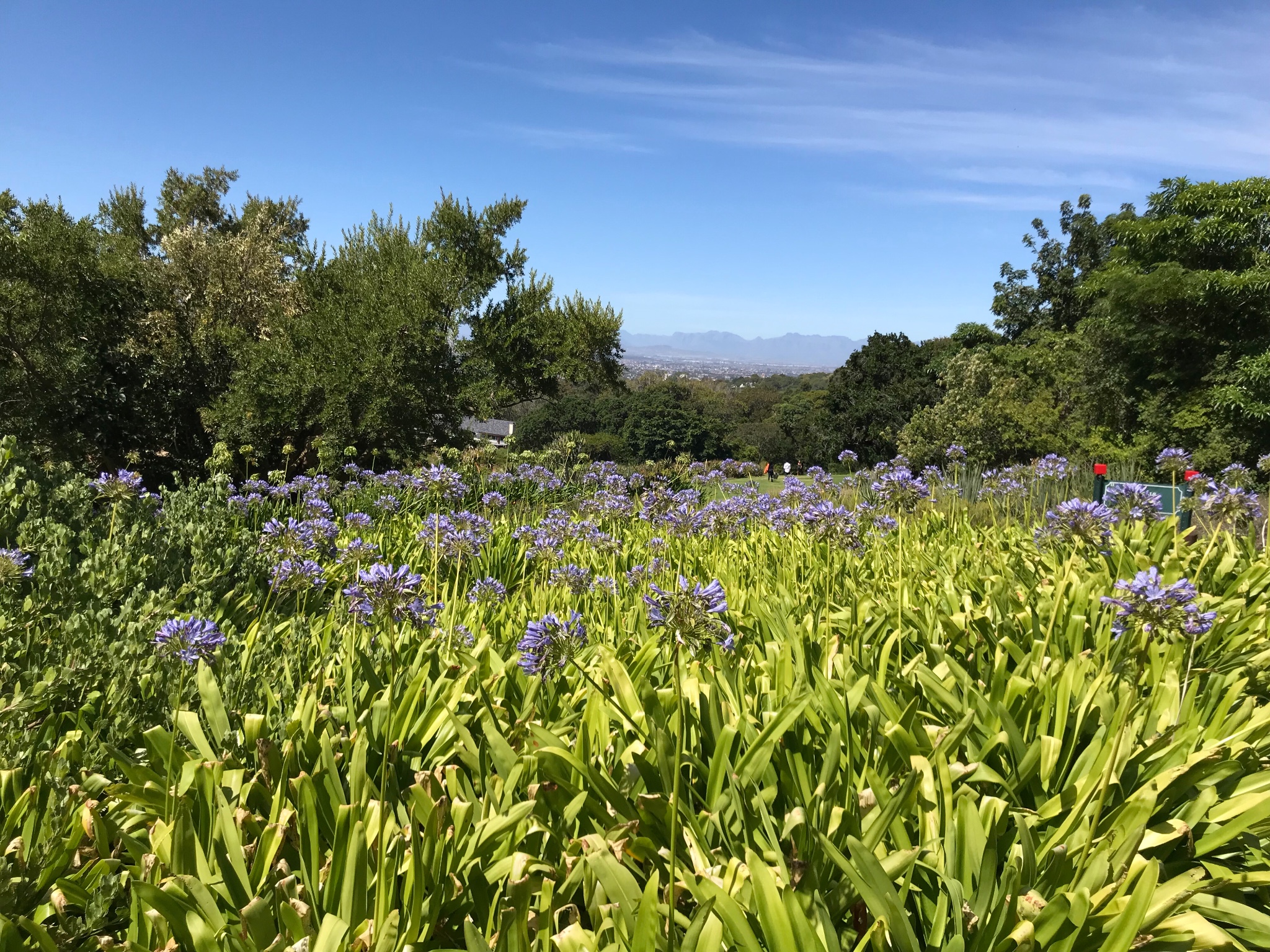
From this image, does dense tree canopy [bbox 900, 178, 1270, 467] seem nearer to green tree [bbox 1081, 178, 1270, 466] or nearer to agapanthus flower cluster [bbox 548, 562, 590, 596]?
green tree [bbox 1081, 178, 1270, 466]

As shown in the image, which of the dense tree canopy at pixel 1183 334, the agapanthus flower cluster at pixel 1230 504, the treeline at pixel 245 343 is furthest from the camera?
the dense tree canopy at pixel 1183 334

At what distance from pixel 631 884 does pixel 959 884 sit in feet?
2.07

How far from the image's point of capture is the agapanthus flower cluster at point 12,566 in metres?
2.68

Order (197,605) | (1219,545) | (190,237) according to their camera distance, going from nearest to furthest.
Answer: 1. (197,605)
2. (1219,545)
3. (190,237)

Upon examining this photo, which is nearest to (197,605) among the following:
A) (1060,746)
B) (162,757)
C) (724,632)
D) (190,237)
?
(162,757)

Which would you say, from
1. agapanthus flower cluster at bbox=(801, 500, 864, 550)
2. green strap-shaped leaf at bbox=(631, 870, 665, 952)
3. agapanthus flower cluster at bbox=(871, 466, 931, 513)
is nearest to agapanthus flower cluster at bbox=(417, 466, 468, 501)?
agapanthus flower cluster at bbox=(801, 500, 864, 550)

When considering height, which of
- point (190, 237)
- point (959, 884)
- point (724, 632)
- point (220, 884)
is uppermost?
point (190, 237)

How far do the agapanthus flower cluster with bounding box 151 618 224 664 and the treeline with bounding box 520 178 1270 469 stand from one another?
372 inches

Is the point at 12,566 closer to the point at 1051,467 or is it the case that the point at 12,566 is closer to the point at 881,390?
the point at 1051,467

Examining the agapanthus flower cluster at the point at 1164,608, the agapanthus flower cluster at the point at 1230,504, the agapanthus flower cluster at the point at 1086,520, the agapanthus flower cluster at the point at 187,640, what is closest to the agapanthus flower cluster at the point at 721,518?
the agapanthus flower cluster at the point at 1086,520

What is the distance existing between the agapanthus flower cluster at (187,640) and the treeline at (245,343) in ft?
40.7

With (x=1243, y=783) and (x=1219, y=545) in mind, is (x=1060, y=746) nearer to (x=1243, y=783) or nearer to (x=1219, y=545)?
(x=1243, y=783)

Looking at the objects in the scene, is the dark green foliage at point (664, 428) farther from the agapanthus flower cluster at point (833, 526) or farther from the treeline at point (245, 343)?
the agapanthus flower cluster at point (833, 526)

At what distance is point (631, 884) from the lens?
1.54 meters
